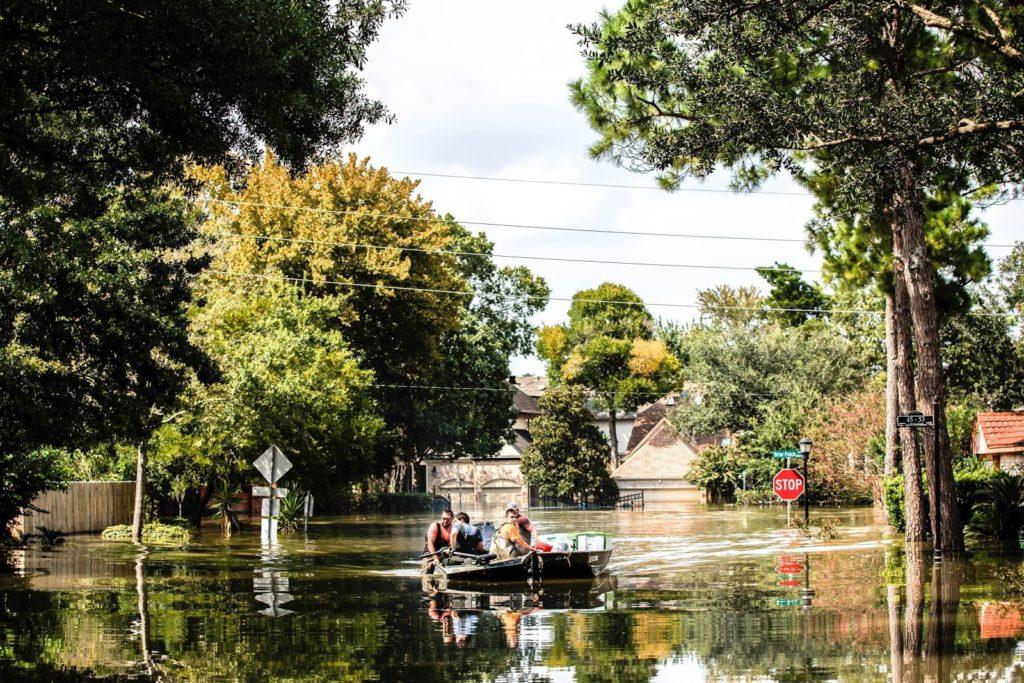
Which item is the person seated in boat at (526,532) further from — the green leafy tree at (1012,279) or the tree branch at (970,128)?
the green leafy tree at (1012,279)

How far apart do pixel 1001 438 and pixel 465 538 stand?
2079 cm

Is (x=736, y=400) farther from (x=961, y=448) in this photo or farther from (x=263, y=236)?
(x=263, y=236)

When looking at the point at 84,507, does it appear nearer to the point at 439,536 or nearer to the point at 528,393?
the point at 439,536

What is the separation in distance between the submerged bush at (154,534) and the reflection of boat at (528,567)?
49.5ft

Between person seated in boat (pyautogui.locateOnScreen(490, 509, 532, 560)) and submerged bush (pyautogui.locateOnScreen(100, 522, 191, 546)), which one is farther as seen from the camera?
submerged bush (pyautogui.locateOnScreen(100, 522, 191, 546))

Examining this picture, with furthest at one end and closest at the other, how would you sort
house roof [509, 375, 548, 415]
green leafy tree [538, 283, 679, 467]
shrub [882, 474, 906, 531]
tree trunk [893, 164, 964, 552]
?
1. house roof [509, 375, 548, 415]
2. green leafy tree [538, 283, 679, 467]
3. shrub [882, 474, 906, 531]
4. tree trunk [893, 164, 964, 552]

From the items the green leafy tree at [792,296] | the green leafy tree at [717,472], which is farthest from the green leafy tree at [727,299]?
the green leafy tree at [717,472]

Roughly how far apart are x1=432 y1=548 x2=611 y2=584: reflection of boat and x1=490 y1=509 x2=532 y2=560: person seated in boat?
650 mm

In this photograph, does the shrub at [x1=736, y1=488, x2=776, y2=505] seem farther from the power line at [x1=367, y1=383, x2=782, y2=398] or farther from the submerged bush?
the submerged bush

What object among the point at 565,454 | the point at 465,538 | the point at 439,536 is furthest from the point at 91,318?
the point at 565,454

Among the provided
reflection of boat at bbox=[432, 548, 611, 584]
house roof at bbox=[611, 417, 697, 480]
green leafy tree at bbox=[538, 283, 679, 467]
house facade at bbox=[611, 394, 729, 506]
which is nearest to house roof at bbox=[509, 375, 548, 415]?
green leafy tree at bbox=[538, 283, 679, 467]

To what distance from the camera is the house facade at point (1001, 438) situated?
3662cm

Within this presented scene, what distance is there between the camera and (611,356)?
3711 inches

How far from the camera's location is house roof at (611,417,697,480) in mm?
89250
